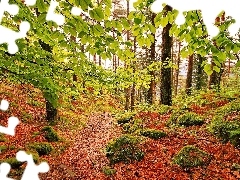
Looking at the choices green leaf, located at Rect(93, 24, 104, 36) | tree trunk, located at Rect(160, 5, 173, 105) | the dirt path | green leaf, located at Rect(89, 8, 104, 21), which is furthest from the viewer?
tree trunk, located at Rect(160, 5, 173, 105)

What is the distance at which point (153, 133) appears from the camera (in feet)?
39.8

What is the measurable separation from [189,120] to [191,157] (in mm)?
3561

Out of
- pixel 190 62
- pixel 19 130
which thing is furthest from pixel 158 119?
pixel 190 62

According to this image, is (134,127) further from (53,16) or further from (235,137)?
(53,16)

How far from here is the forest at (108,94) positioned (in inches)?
108

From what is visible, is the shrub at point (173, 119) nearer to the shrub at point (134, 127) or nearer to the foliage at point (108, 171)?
the shrub at point (134, 127)

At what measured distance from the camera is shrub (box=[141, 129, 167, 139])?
11914mm

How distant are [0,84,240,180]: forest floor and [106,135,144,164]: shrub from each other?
232 millimetres

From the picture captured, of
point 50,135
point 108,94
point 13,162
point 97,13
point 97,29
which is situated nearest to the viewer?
point 97,13

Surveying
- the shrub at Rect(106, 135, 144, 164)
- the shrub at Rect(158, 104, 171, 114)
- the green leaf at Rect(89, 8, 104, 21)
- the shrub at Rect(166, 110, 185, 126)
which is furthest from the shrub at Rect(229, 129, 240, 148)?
the green leaf at Rect(89, 8, 104, 21)

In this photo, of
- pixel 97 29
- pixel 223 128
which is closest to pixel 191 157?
pixel 223 128

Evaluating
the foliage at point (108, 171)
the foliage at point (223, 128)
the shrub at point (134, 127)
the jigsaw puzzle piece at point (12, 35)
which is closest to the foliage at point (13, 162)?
the foliage at point (108, 171)

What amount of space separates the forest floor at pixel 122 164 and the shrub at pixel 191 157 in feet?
0.52

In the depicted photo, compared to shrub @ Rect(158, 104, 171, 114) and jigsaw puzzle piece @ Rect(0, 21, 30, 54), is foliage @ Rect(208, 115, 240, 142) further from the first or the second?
jigsaw puzzle piece @ Rect(0, 21, 30, 54)
